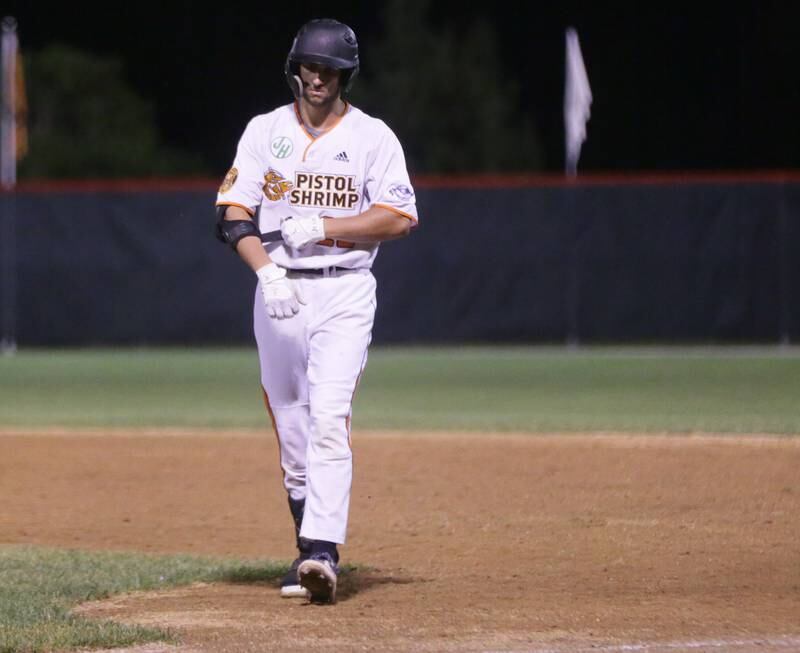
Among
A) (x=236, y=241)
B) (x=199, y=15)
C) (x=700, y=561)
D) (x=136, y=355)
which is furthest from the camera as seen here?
(x=199, y=15)

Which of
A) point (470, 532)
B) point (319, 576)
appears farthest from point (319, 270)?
point (470, 532)

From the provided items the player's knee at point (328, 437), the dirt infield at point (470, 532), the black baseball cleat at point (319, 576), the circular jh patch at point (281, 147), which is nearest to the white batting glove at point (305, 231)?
the circular jh patch at point (281, 147)

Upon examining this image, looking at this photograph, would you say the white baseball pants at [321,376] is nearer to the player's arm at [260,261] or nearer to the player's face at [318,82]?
the player's arm at [260,261]

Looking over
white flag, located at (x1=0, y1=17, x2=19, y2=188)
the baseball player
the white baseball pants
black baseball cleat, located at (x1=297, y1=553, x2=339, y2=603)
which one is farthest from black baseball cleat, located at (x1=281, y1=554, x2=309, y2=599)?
white flag, located at (x1=0, y1=17, x2=19, y2=188)

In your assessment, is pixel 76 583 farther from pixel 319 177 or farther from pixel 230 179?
pixel 319 177

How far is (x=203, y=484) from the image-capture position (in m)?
8.39

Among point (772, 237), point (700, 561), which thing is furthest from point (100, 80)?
point (700, 561)

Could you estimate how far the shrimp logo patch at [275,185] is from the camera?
520cm

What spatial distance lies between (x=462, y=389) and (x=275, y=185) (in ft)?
27.8

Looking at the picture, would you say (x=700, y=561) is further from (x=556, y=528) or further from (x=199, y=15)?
(x=199, y=15)

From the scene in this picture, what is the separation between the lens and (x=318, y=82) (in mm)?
5156

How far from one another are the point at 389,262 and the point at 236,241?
12496 mm

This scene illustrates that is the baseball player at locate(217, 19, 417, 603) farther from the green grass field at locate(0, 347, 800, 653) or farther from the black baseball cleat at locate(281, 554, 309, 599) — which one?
the green grass field at locate(0, 347, 800, 653)

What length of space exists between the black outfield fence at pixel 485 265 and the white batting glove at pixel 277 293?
484 inches
